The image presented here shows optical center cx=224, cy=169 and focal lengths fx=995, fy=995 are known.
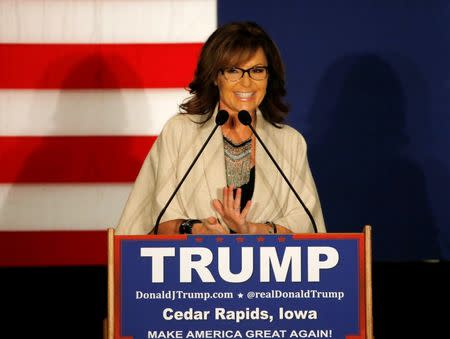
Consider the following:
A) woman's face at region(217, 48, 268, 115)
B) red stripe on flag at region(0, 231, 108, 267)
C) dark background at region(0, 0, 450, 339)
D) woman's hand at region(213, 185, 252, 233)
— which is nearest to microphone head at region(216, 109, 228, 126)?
woman's hand at region(213, 185, 252, 233)

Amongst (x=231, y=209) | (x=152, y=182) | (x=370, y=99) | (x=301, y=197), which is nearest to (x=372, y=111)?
(x=370, y=99)

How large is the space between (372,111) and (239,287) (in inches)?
62.6

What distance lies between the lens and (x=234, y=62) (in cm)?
233

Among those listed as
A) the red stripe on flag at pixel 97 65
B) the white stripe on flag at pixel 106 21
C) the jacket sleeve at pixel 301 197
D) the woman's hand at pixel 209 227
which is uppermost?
the white stripe on flag at pixel 106 21

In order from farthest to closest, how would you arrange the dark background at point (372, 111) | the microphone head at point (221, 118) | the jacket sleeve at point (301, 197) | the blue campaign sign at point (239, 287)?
1. the dark background at point (372, 111)
2. the jacket sleeve at point (301, 197)
3. the microphone head at point (221, 118)
4. the blue campaign sign at point (239, 287)

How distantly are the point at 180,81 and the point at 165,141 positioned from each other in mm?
963

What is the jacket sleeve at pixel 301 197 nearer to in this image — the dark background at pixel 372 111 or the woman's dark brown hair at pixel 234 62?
the woman's dark brown hair at pixel 234 62

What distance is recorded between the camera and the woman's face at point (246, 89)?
233 cm

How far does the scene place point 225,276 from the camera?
73.0 inches

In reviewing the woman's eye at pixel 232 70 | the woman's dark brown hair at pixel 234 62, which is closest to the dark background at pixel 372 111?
the woman's dark brown hair at pixel 234 62

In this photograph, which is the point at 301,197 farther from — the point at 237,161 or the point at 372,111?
the point at 372,111

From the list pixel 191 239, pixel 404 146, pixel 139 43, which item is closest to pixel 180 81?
pixel 139 43

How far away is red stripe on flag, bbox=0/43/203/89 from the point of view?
3.31 meters

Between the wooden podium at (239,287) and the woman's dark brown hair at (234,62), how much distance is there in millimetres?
616
